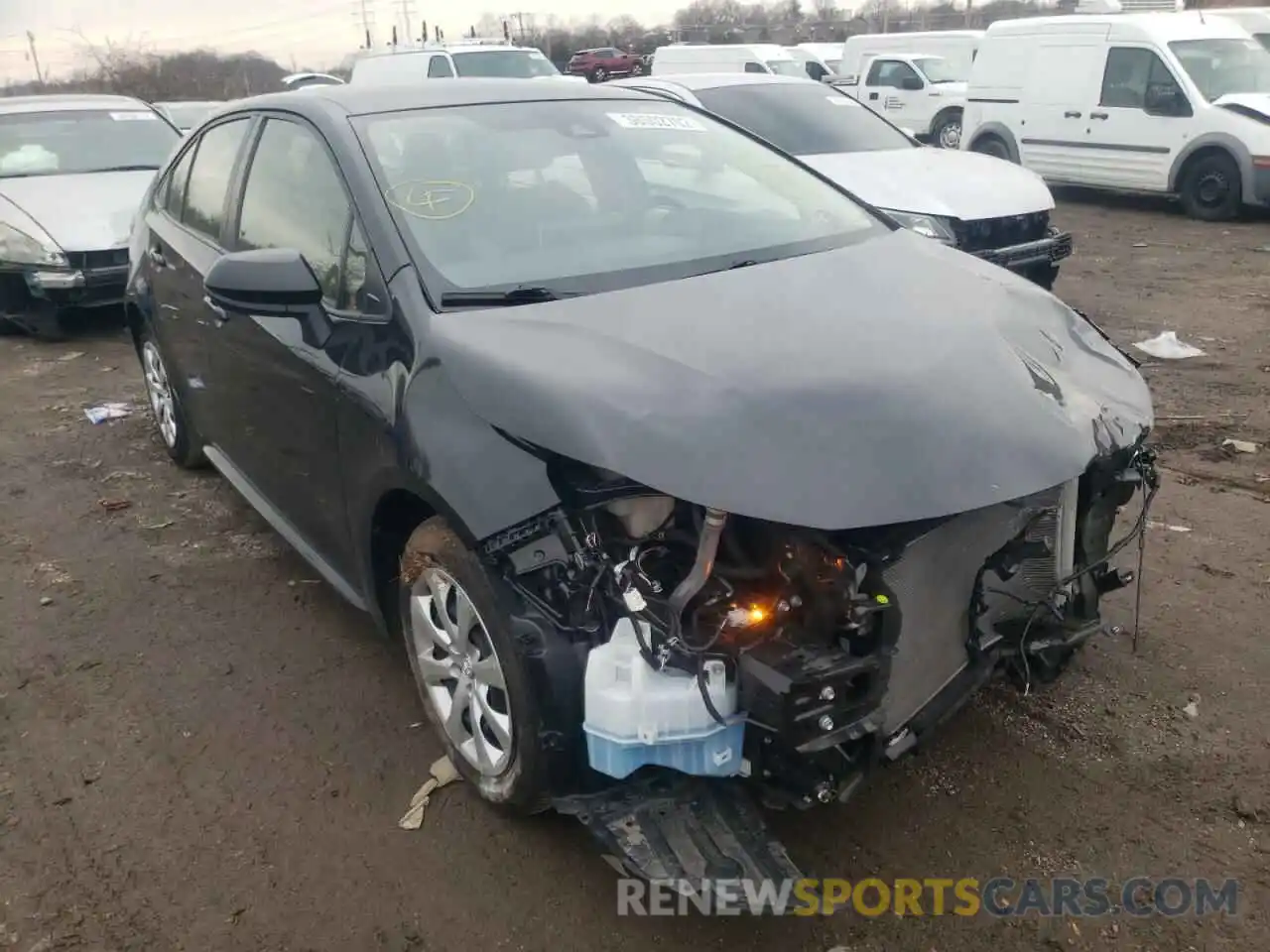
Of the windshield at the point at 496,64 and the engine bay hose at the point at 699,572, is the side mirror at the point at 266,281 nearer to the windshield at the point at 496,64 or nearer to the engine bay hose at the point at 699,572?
the engine bay hose at the point at 699,572

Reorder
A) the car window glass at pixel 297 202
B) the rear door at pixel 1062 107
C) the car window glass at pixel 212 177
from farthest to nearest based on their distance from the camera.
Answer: the rear door at pixel 1062 107, the car window glass at pixel 212 177, the car window glass at pixel 297 202

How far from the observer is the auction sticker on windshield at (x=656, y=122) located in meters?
Answer: 3.65

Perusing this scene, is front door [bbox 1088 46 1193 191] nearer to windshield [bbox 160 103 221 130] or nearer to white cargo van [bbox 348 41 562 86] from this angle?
white cargo van [bbox 348 41 562 86]

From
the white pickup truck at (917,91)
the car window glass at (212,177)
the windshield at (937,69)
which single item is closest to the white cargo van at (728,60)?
the white pickup truck at (917,91)

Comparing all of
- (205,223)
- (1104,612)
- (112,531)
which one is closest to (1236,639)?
(1104,612)

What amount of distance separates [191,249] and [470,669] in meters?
2.42

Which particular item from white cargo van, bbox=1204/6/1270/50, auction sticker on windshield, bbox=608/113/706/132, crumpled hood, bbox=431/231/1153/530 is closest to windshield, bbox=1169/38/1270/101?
white cargo van, bbox=1204/6/1270/50

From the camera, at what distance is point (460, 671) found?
2779mm

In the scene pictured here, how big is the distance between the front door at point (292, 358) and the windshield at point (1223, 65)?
11.3m

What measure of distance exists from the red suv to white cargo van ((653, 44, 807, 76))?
1090cm

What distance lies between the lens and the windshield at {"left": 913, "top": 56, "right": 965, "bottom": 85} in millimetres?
17797

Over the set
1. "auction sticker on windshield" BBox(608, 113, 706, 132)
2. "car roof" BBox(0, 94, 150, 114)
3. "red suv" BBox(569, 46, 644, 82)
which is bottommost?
"red suv" BBox(569, 46, 644, 82)

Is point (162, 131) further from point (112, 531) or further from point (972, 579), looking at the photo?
point (972, 579)

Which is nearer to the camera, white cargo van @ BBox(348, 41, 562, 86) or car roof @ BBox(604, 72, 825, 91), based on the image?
car roof @ BBox(604, 72, 825, 91)
